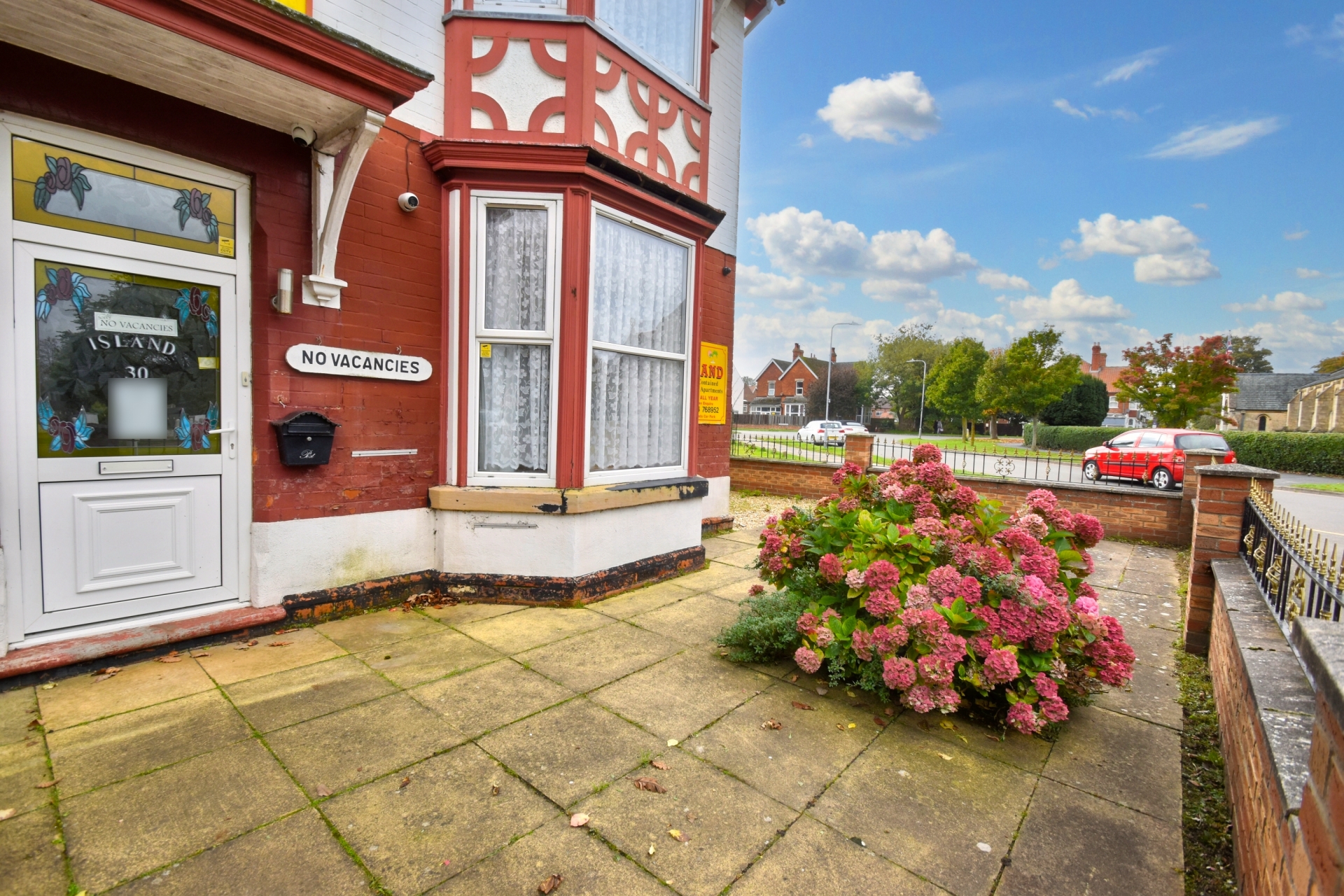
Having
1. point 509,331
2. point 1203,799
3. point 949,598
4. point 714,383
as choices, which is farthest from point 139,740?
point 714,383

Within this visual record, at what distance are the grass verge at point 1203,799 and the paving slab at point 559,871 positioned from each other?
1820 mm

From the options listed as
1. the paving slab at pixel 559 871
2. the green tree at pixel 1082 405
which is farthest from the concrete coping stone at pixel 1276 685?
the green tree at pixel 1082 405

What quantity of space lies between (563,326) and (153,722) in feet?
10.5

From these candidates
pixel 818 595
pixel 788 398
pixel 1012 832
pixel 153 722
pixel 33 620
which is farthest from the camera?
pixel 788 398

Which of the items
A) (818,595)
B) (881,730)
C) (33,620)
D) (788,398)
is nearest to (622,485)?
(818,595)

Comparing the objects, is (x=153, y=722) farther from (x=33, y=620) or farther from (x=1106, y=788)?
(x=1106, y=788)

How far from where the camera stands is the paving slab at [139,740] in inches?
95.2

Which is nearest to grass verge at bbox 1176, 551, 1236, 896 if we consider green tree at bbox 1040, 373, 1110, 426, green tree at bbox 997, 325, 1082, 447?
green tree at bbox 997, 325, 1082, 447

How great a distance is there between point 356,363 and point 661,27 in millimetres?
3818

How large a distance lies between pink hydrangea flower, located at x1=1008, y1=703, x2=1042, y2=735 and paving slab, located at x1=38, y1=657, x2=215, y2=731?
3875 mm

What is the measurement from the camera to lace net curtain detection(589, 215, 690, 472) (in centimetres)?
494

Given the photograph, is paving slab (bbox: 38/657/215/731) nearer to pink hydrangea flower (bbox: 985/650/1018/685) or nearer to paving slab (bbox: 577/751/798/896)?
paving slab (bbox: 577/751/798/896)

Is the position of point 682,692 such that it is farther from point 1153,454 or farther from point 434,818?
point 1153,454

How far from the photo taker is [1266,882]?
5.44 ft
